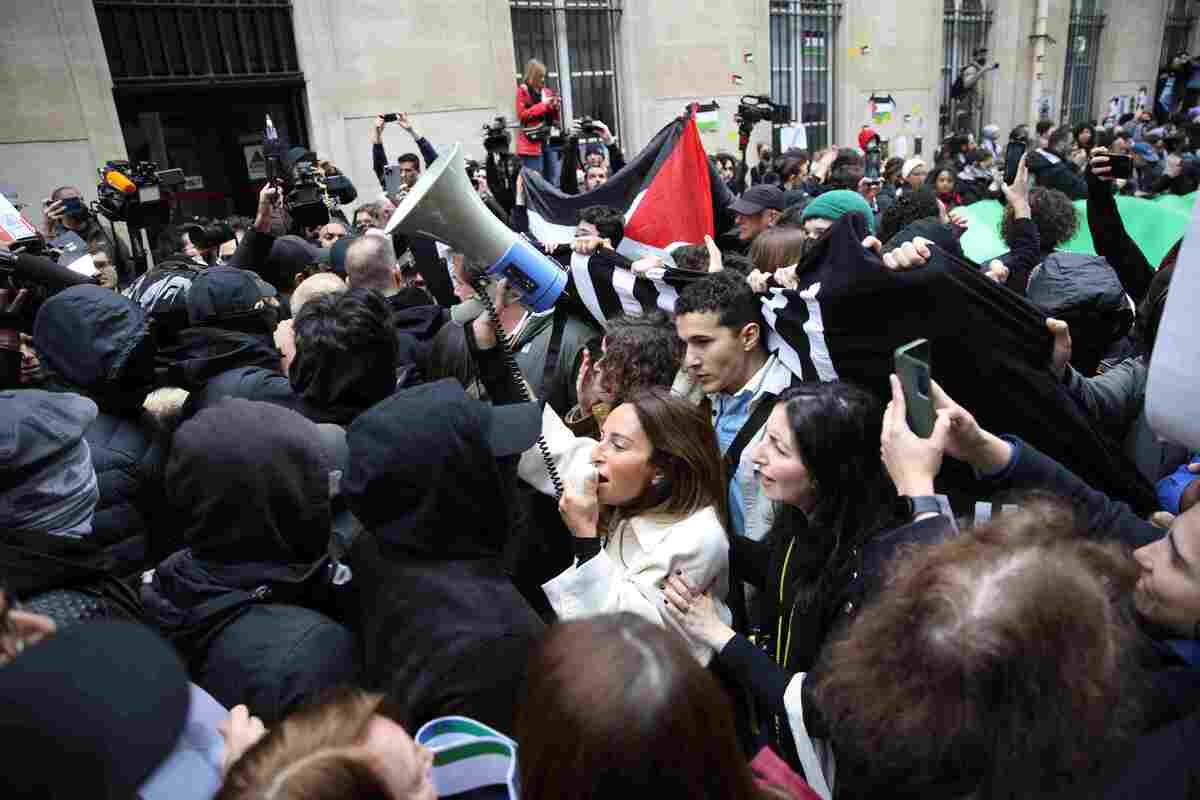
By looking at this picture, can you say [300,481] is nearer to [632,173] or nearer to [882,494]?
[882,494]

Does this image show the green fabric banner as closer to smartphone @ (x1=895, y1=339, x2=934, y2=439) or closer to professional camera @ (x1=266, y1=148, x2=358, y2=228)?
smartphone @ (x1=895, y1=339, x2=934, y2=439)

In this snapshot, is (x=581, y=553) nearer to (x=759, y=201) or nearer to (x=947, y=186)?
(x=759, y=201)

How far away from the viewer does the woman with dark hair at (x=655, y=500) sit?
6.23ft

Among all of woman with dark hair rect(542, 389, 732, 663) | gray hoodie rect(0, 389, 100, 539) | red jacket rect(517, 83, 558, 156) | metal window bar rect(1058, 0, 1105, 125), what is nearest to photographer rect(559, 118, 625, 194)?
red jacket rect(517, 83, 558, 156)

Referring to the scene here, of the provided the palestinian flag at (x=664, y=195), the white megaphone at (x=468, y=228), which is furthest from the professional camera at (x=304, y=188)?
the white megaphone at (x=468, y=228)

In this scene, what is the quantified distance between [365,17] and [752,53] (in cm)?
675

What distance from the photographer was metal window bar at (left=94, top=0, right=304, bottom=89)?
8078mm

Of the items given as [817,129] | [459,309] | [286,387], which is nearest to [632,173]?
[459,309]

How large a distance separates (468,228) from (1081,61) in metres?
23.6

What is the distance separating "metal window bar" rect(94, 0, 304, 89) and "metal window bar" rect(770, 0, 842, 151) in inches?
338

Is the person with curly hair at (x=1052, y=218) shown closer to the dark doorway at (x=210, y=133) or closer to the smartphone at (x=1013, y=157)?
the smartphone at (x=1013, y=157)

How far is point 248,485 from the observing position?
1.59 meters

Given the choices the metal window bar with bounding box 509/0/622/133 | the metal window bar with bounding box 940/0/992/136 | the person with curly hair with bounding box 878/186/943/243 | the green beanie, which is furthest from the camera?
the metal window bar with bounding box 940/0/992/136

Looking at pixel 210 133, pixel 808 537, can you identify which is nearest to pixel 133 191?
pixel 210 133
